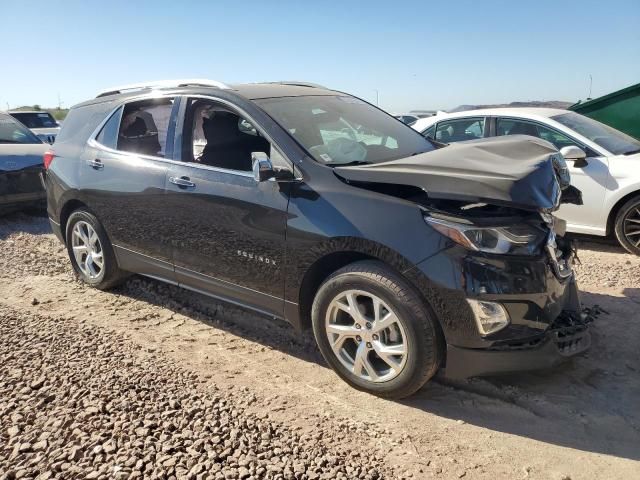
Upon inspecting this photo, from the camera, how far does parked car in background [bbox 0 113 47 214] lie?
739 cm

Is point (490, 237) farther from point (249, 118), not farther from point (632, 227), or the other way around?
point (632, 227)

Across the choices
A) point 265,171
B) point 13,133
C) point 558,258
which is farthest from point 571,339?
point 13,133

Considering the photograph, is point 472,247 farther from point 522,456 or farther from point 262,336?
point 262,336

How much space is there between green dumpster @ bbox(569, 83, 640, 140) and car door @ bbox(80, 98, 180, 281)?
709 cm

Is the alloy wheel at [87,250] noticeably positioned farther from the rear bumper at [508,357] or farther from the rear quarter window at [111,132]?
the rear bumper at [508,357]

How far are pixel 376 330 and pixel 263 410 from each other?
2.59 ft

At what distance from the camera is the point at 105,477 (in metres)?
2.45

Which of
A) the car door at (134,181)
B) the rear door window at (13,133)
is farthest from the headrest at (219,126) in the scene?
the rear door window at (13,133)

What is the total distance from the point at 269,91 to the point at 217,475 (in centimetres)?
275

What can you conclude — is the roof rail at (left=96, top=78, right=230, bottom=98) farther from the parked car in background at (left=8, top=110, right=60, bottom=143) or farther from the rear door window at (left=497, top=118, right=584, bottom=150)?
the parked car in background at (left=8, top=110, right=60, bottom=143)

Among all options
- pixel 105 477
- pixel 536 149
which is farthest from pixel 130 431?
pixel 536 149

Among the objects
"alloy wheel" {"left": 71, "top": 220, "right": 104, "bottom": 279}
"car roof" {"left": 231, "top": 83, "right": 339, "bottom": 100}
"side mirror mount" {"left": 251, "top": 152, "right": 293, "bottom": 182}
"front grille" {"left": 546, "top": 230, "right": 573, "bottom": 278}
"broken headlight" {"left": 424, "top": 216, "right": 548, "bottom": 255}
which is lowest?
"alloy wheel" {"left": 71, "top": 220, "right": 104, "bottom": 279}

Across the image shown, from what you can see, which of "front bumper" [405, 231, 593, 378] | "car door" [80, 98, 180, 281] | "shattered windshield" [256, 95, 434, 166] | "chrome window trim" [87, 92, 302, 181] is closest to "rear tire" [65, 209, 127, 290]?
"car door" [80, 98, 180, 281]

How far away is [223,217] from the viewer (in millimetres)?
3641
